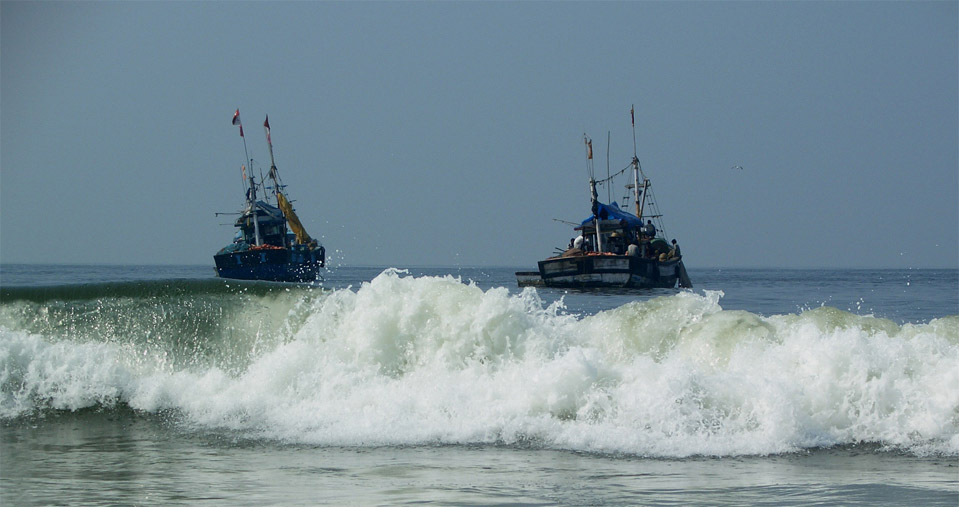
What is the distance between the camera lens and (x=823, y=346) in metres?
10.4

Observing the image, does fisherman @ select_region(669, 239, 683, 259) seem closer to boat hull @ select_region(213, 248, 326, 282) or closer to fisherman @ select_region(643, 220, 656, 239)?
fisherman @ select_region(643, 220, 656, 239)

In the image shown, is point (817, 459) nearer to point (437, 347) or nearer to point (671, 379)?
point (671, 379)

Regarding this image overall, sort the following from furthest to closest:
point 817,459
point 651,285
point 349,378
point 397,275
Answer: point 651,285, point 397,275, point 349,378, point 817,459

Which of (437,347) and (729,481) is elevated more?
(437,347)

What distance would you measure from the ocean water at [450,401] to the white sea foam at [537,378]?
0.03 metres

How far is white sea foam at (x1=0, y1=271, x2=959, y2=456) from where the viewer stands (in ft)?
30.8

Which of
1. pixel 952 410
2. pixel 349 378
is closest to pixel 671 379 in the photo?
pixel 952 410

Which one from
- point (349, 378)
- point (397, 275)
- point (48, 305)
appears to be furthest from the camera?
point (48, 305)

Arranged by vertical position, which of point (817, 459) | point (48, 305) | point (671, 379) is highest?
point (48, 305)

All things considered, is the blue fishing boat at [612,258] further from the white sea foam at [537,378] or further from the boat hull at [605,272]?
the white sea foam at [537,378]

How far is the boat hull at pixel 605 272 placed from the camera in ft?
161

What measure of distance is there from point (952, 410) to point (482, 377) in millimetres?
5162

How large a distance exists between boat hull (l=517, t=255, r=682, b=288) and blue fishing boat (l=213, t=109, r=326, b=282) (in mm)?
25528

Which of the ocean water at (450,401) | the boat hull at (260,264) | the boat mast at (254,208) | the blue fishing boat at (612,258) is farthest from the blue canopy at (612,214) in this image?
the ocean water at (450,401)
